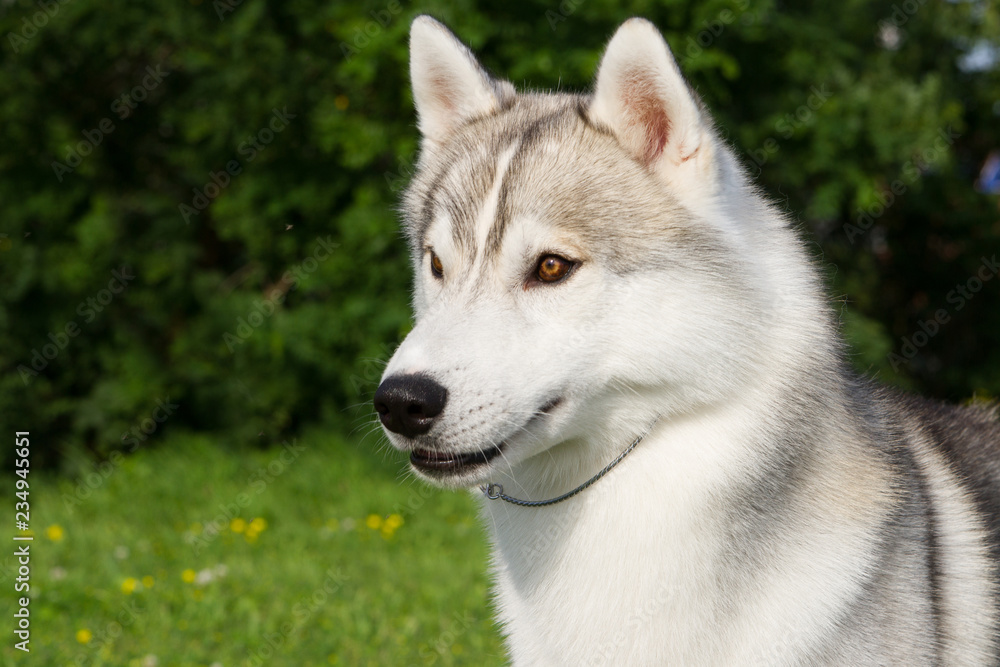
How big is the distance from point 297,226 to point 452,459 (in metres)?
5.03

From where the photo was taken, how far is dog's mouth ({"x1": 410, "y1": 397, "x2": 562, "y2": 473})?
2.14m

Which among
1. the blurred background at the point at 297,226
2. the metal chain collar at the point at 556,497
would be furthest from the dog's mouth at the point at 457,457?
the blurred background at the point at 297,226

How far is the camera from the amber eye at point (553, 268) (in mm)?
2275

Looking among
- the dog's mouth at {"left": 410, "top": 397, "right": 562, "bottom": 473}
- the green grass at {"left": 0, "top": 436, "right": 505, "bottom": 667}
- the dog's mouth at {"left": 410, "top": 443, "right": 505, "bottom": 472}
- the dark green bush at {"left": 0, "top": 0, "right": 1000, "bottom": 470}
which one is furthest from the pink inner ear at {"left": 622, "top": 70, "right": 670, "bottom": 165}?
the dark green bush at {"left": 0, "top": 0, "right": 1000, "bottom": 470}

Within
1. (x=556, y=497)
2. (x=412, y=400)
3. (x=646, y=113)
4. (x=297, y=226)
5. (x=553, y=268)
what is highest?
(x=646, y=113)

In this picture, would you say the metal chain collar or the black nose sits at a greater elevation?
the black nose

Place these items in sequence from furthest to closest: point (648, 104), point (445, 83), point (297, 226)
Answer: point (297, 226) → point (445, 83) → point (648, 104)

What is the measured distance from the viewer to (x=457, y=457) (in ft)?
7.05

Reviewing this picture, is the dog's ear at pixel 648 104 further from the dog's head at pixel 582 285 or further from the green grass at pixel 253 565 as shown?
the green grass at pixel 253 565

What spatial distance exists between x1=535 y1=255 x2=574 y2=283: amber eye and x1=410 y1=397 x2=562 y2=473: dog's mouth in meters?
0.31

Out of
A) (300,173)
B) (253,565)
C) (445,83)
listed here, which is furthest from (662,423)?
(300,173)

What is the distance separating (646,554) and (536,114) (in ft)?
4.26

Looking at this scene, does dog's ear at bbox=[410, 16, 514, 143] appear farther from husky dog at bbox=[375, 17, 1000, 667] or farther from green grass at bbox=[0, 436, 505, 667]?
green grass at bbox=[0, 436, 505, 667]

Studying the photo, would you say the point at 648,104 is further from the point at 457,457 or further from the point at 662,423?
the point at 457,457
